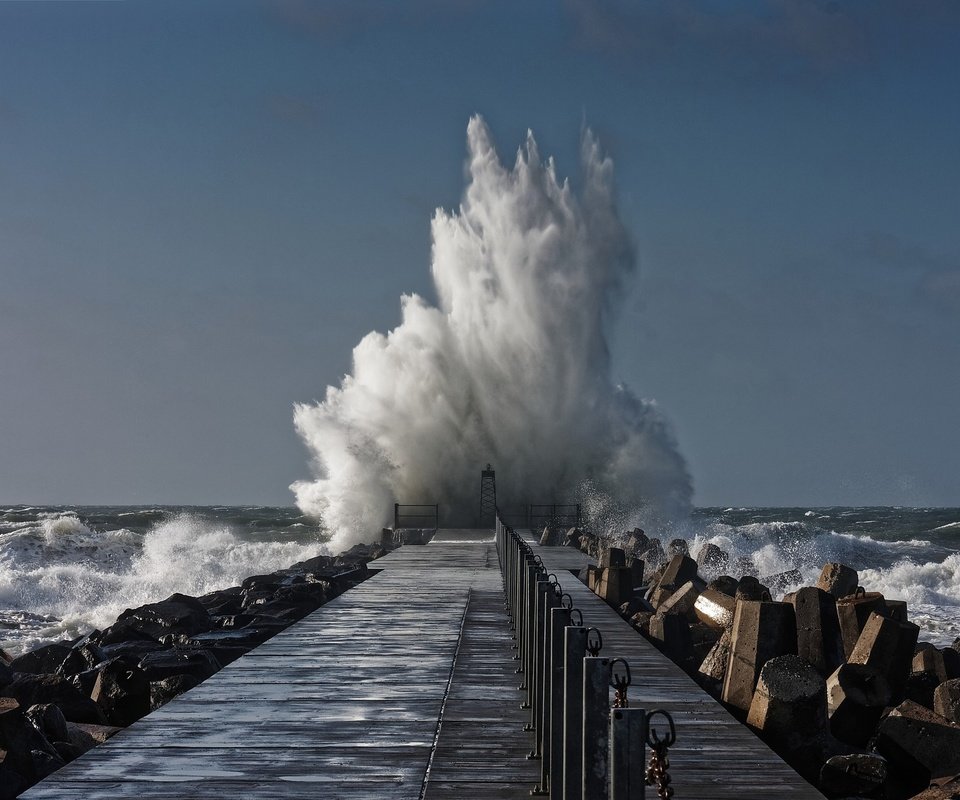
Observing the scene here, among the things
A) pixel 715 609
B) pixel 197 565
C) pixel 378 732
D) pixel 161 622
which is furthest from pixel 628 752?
pixel 197 565

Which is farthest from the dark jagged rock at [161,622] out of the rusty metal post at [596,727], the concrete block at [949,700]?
the rusty metal post at [596,727]

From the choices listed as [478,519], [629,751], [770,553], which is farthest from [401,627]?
[478,519]

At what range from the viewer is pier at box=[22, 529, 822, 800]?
5.29 meters

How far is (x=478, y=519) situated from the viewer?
40438 millimetres

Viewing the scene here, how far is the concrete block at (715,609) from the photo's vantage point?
13242 millimetres

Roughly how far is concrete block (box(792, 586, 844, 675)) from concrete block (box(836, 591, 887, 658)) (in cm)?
74

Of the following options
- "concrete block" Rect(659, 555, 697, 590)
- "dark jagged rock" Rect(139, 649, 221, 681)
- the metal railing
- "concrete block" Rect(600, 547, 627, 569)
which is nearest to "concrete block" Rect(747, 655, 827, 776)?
"dark jagged rock" Rect(139, 649, 221, 681)

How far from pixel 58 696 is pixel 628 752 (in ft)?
23.9

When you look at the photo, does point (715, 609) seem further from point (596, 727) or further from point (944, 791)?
point (596, 727)

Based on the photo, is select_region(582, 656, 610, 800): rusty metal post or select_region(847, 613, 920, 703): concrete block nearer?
select_region(582, 656, 610, 800): rusty metal post

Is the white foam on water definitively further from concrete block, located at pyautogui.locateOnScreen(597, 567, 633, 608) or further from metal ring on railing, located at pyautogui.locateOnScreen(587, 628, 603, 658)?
metal ring on railing, located at pyautogui.locateOnScreen(587, 628, 603, 658)

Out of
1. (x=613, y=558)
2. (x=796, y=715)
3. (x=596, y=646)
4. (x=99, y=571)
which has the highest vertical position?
(x=596, y=646)

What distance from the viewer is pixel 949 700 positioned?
26.7 ft

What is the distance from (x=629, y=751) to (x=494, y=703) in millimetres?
4482
